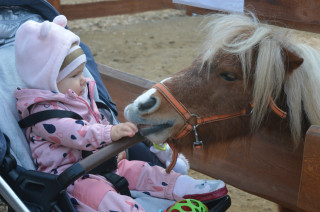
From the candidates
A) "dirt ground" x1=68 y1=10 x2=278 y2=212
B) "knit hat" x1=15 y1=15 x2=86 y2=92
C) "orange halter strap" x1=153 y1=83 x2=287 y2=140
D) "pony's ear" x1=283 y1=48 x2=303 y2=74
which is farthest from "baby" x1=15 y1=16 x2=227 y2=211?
"dirt ground" x1=68 y1=10 x2=278 y2=212

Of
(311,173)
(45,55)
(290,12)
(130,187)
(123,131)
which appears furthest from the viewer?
(290,12)

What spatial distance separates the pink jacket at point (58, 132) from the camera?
1.93 metres

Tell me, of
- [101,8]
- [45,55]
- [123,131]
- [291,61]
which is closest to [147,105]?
[123,131]

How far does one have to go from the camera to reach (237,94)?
1954 mm

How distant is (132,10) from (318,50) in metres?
6.13

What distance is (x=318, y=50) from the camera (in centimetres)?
200

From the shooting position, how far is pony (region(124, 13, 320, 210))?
190 cm

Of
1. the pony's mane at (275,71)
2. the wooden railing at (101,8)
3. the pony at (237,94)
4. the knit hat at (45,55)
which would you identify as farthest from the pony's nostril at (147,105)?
the wooden railing at (101,8)

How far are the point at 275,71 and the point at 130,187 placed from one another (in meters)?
0.99

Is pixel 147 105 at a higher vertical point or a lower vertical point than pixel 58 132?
higher

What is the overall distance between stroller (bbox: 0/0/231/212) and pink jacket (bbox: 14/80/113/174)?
0.07 m

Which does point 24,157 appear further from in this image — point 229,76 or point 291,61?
point 291,61

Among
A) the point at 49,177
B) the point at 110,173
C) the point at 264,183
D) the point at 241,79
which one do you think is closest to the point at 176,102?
the point at 241,79

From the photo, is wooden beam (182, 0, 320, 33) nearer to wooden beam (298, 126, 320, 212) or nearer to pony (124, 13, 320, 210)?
pony (124, 13, 320, 210)
